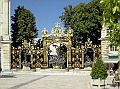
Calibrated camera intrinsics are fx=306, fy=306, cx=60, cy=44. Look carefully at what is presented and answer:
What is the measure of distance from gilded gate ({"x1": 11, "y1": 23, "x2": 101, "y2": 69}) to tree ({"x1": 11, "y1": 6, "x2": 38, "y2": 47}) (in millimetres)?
5077

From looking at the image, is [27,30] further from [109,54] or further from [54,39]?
[109,54]

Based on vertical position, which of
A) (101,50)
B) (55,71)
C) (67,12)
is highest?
(67,12)

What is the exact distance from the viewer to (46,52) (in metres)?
43.1

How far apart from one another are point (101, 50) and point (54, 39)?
22.5 ft

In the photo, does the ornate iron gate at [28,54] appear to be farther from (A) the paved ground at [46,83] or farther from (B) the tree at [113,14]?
(B) the tree at [113,14]

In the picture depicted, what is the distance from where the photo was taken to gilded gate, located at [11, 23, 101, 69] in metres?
A: 42.9

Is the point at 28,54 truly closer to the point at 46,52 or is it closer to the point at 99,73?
the point at 46,52

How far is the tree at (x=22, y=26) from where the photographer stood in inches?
1924

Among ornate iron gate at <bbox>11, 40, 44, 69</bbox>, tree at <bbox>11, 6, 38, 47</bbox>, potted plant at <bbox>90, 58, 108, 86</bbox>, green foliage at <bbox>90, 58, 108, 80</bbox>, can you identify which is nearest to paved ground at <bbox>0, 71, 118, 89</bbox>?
potted plant at <bbox>90, 58, 108, 86</bbox>

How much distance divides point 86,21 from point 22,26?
10.5 m

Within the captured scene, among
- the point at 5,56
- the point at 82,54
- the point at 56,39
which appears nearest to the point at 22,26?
the point at 56,39

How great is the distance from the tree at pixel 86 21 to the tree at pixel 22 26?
263 inches

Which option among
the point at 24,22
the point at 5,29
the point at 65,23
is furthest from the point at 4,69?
the point at 65,23

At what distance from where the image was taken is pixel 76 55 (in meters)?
43.4
